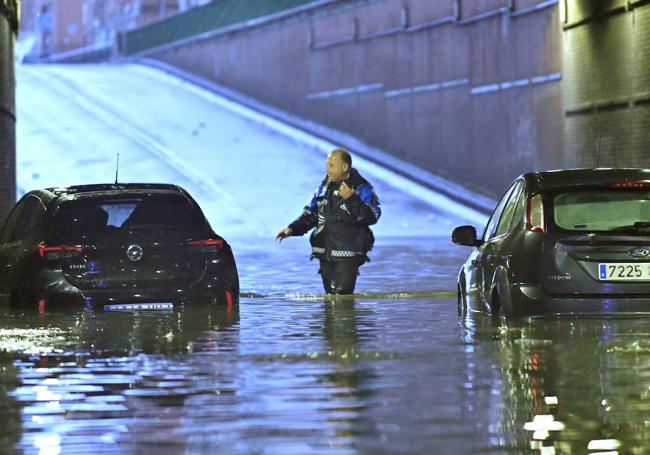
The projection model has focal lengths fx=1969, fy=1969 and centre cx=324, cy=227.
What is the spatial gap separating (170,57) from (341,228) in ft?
176

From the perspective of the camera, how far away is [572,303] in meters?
13.3

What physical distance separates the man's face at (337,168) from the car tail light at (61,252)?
3084 millimetres

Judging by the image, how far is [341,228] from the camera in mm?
17516

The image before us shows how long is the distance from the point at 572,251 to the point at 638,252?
0.44 metres

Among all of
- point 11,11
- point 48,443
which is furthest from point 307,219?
point 11,11

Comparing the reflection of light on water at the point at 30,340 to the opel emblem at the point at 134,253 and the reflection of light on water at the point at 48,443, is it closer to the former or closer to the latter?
the opel emblem at the point at 134,253

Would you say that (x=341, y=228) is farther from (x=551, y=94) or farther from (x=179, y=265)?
(x=551, y=94)

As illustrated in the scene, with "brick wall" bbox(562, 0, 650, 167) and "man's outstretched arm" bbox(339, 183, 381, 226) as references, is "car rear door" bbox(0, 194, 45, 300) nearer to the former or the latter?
"man's outstretched arm" bbox(339, 183, 381, 226)

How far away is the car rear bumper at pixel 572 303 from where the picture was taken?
43.5ft

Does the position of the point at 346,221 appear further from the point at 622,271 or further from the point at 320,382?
the point at 320,382

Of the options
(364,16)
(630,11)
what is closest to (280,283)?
(630,11)

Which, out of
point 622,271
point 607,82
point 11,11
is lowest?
point 622,271

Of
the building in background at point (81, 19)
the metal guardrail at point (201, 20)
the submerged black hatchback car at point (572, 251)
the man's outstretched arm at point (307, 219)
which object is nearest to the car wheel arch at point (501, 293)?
the submerged black hatchback car at point (572, 251)

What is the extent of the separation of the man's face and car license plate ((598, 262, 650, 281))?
461cm
